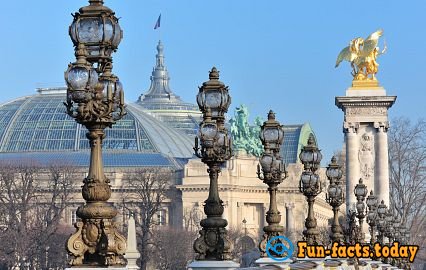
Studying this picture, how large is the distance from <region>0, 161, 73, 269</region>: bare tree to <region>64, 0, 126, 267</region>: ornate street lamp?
207 feet

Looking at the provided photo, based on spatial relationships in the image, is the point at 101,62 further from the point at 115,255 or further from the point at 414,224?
the point at 414,224

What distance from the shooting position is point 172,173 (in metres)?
168

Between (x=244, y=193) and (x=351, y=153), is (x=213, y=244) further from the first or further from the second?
(x=244, y=193)

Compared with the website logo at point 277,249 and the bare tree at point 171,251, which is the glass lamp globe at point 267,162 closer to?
the website logo at point 277,249

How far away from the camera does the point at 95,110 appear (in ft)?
58.1

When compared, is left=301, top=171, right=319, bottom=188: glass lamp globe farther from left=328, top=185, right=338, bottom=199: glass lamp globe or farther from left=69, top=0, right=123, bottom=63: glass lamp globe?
left=69, top=0, right=123, bottom=63: glass lamp globe

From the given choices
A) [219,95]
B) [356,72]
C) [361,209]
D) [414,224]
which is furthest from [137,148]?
A: [219,95]

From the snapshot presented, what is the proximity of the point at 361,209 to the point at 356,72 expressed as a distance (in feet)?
140

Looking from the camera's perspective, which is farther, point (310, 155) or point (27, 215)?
point (27, 215)

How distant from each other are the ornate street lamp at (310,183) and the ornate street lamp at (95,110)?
1665 centimetres

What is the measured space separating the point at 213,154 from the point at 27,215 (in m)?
85.0

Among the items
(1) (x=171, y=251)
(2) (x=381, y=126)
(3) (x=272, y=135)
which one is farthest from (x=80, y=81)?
(1) (x=171, y=251)

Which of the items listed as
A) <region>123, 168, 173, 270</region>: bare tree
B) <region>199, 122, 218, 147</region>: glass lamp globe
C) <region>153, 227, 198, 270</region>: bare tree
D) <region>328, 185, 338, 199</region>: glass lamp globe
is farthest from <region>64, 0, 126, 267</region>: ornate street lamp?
<region>123, 168, 173, 270</region>: bare tree

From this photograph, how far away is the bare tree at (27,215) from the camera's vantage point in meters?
94.4
